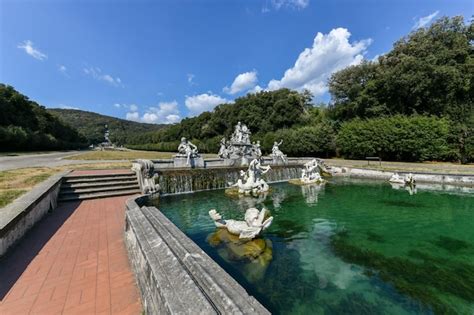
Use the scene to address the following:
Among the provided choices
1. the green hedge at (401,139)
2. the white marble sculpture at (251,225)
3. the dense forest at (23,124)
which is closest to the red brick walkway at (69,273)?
the white marble sculpture at (251,225)

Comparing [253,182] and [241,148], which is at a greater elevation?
[241,148]

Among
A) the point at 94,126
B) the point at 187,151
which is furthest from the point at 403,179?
the point at 94,126

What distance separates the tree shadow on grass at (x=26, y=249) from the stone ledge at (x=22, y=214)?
0.39ft

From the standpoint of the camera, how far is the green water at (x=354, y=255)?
3.58m

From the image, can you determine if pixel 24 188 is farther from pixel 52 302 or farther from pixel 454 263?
pixel 454 263

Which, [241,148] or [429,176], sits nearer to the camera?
[429,176]

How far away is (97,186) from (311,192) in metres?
9.73

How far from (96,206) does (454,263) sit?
9360 millimetres

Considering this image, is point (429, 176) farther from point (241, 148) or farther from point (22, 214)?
point (22, 214)

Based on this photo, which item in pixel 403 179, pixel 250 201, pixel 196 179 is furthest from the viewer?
pixel 403 179

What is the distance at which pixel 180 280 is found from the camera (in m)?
2.29

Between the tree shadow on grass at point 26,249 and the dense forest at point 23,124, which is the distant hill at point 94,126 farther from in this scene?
the tree shadow on grass at point 26,249

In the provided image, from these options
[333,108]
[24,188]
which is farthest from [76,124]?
[24,188]

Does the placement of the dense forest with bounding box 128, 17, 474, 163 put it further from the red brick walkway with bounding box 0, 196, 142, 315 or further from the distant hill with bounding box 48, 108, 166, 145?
the distant hill with bounding box 48, 108, 166, 145
